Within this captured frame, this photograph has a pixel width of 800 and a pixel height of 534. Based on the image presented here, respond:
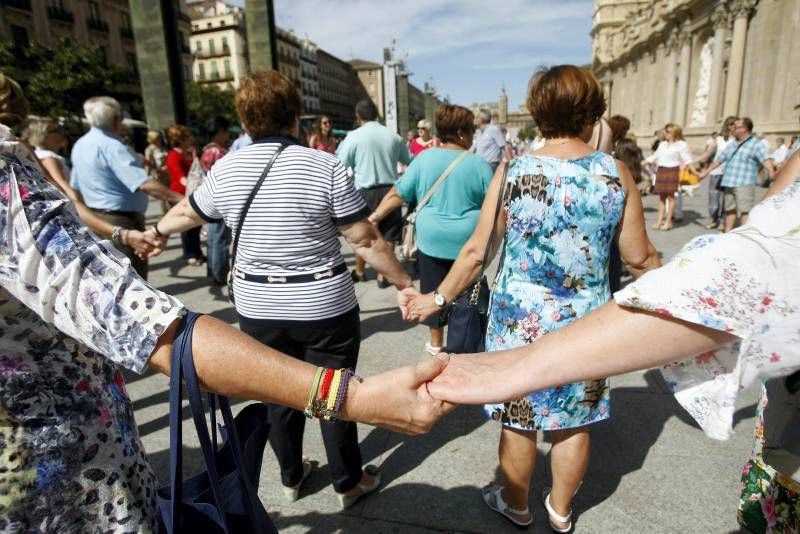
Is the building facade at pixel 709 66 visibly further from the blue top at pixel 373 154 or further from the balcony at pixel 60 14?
the balcony at pixel 60 14

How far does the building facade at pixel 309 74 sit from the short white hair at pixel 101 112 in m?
85.4

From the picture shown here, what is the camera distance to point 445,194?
148 inches

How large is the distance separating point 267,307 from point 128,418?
3.75 feet

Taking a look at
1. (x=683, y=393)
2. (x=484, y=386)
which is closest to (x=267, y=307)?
(x=484, y=386)

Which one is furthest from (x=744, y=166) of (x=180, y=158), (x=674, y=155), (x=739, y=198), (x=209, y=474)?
(x=209, y=474)

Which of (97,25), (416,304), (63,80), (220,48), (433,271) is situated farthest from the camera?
(220,48)

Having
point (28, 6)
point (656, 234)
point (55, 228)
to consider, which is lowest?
point (656, 234)

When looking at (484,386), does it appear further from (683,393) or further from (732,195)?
(732,195)

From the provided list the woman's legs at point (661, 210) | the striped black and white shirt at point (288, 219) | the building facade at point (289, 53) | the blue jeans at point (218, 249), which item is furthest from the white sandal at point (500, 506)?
the building facade at point (289, 53)

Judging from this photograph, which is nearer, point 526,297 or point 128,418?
point 128,418

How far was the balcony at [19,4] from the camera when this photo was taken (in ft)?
106

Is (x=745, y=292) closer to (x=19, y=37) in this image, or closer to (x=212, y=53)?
(x=19, y=37)

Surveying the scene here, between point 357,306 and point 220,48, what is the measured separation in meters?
78.2

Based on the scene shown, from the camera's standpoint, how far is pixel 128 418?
130cm
